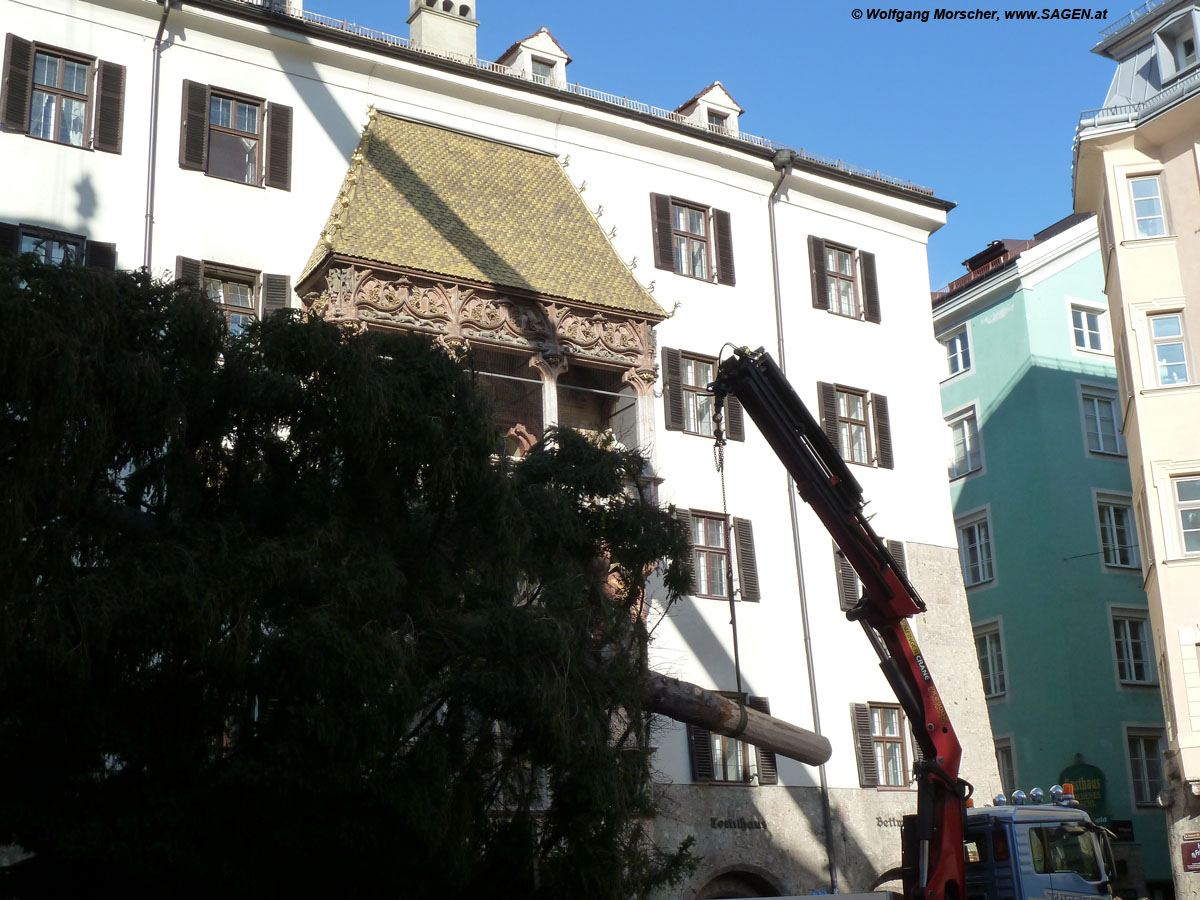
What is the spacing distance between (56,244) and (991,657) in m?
25.7

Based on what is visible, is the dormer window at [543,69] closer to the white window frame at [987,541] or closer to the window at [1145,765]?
the white window frame at [987,541]

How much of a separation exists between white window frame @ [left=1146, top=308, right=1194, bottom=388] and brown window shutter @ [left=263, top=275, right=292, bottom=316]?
53.9 feet

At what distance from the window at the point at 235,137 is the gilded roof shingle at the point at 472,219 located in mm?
1230

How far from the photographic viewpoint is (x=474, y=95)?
29125 mm

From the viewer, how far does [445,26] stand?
3044 centimetres

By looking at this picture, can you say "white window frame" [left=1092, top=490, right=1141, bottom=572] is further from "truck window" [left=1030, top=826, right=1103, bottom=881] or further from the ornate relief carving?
"truck window" [left=1030, top=826, right=1103, bottom=881]

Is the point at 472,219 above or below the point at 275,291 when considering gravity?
above

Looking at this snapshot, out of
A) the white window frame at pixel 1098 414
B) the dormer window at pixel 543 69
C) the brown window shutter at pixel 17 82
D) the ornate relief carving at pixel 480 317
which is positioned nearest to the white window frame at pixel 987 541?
the white window frame at pixel 1098 414

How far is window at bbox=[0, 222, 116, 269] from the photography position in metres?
23.3

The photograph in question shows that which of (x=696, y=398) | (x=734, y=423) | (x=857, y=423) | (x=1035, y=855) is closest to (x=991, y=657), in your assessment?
(x=857, y=423)

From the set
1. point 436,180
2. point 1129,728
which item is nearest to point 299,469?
point 436,180

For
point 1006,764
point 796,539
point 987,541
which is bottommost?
point 1006,764

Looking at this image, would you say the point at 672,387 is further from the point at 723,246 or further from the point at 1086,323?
the point at 1086,323

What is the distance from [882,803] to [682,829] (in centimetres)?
463
